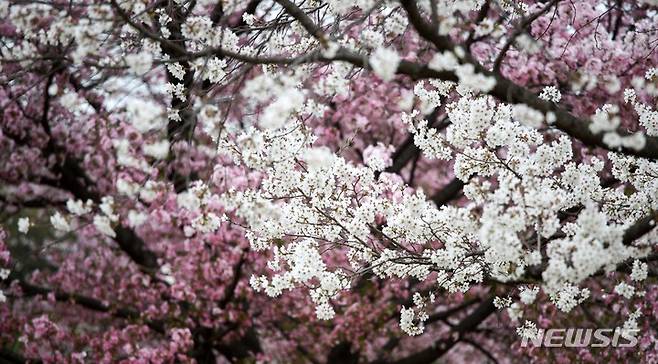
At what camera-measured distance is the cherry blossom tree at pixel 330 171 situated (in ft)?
10.1

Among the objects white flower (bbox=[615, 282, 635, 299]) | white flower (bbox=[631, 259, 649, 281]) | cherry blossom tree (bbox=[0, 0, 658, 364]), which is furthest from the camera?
white flower (bbox=[615, 282, 635, 299])

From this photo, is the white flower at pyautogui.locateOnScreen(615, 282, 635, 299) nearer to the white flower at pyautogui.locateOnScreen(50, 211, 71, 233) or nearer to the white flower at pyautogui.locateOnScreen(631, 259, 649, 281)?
the white flower at pyautogui.locateOnScreen(631, 259, 649, 281)

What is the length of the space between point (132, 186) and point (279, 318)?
6.13 metres

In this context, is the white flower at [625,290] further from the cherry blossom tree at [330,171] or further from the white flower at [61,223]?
the white flower at [61,223]

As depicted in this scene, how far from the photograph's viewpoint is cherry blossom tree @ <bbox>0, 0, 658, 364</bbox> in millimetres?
3074

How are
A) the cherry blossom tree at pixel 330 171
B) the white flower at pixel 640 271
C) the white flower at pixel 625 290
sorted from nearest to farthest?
the cherry blossom tree at pixel 330 171 → the white flower at pixel 640 271 → the white flower at pixel 625 290

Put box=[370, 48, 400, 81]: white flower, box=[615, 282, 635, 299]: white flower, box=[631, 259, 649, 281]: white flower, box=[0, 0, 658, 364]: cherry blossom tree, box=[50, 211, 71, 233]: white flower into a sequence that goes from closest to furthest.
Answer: box=[370, 48, 400, 81]: white flower → box=[0, 0, 658, 364]: cherry blossom tree → box=[50, 211, 71, 233]: white flower → box=[631, 259, 649, 281]: white flower → box=[615, 282, 635, 299]: white flower

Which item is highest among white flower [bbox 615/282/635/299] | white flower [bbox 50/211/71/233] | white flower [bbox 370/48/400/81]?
white flower [bbox 615/282/635/299]

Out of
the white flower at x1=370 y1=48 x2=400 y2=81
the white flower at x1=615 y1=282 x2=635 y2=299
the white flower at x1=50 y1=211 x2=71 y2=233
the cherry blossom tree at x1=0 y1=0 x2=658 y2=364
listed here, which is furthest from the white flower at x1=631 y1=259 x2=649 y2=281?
the white flower at x1=50 y1=211 x2=71 y2=233

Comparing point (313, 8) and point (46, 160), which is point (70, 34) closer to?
point (313, 8)

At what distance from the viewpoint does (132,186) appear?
310cm

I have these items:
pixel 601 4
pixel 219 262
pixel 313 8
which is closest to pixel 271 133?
pixel 313 8

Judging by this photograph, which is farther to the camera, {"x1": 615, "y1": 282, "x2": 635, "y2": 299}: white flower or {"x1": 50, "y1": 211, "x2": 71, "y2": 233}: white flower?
{"x1": 615, "y1": 282, "x2": 635, "y2": 299}: white flower

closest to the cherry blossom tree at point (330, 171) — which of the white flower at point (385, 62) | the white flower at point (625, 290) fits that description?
the white flower at point (385, 62)
